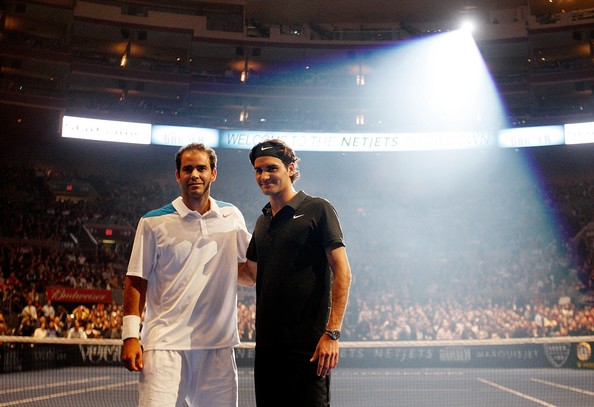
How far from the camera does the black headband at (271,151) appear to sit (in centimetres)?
393

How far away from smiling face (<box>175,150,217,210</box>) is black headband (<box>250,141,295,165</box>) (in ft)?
1.26

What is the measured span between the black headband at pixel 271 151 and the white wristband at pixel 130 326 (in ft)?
4.12

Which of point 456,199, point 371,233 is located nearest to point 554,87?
point 456,199

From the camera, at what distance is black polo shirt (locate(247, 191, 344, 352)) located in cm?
367

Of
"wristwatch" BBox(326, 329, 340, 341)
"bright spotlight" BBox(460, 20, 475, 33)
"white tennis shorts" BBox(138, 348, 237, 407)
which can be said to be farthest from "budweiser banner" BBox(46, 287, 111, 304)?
"bright spotlight" BBox(460, 20, 475, 33)

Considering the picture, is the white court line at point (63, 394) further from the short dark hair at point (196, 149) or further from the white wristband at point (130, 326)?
the short dark hair at point (196, 149)

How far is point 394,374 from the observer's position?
16.5 meters

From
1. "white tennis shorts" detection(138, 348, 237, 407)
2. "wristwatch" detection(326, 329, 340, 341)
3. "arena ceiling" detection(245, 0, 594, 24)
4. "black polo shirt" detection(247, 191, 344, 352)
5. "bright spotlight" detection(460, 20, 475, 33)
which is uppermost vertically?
"arena ceiling" detection(245, 0, 594, 24)

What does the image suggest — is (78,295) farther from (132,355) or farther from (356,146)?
(132,355)

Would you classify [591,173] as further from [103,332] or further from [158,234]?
[158,234]

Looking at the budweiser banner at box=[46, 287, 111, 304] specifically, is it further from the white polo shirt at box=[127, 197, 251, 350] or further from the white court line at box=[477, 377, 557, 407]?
the white polo shirt at box=[127, 197, 251, 350]

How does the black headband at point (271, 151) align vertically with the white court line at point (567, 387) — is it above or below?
above

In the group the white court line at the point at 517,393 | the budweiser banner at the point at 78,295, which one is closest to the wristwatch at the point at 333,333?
the white court line at the point at 517,393

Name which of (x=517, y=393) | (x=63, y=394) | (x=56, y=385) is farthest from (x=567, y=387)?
(x=56, y=385)
